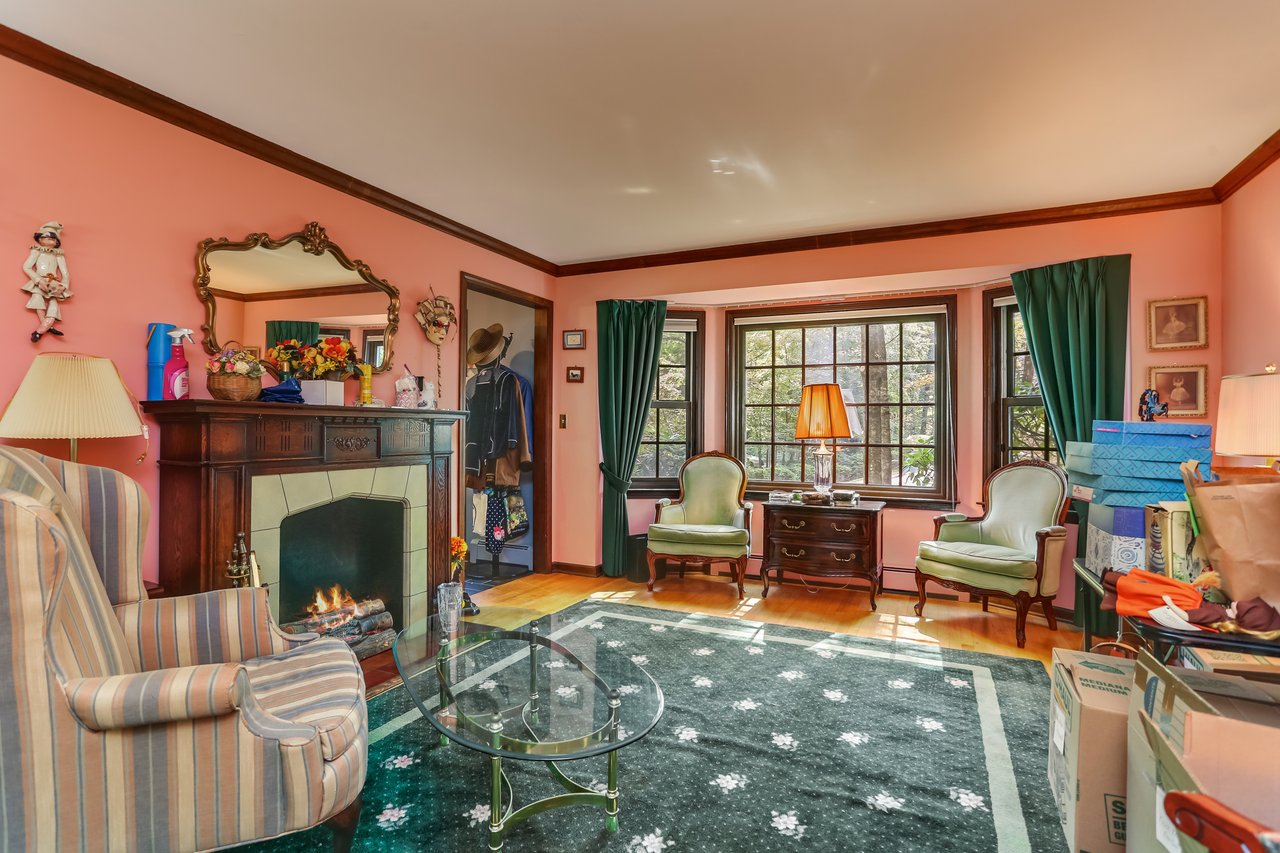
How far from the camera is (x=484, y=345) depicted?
211 inches

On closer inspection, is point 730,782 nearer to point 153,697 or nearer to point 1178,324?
point 153,697

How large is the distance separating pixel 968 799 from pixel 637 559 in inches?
128

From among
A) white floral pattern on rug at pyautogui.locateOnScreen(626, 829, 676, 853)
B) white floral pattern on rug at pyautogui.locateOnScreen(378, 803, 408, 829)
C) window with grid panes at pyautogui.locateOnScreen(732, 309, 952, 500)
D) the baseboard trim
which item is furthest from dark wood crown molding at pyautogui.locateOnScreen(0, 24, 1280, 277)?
white floral pattern on rug at pyautogui.locateOnScreen(626, 829, 676, 853)

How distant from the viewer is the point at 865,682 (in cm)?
294

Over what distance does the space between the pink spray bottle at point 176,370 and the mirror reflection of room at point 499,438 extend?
8.24 feet

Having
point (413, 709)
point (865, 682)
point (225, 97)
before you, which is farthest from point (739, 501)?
point (225, 97)

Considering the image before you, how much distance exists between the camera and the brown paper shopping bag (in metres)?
1.74

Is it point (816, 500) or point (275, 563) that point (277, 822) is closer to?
point (275, 563)

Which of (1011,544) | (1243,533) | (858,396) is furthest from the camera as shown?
(858,396)

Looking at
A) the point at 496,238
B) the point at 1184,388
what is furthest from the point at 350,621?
the point at 1184,388

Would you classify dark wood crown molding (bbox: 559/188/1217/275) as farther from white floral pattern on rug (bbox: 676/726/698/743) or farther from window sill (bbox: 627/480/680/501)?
white floral pattern on rug (bbox: 676/726/698/743)

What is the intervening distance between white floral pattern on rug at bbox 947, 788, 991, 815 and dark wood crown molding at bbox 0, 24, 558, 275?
384cm

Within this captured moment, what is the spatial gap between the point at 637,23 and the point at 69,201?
7.18 ft

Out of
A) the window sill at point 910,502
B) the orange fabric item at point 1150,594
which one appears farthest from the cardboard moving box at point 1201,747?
the window sill at point 910,502
